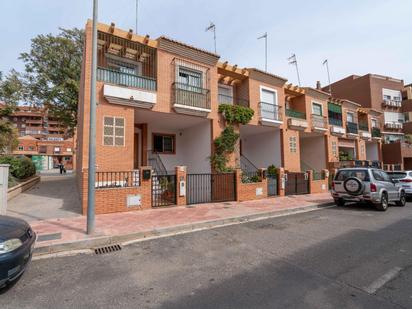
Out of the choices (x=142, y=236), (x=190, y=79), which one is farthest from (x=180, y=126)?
(x=142, y=236)

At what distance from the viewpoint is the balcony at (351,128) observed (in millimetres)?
23197

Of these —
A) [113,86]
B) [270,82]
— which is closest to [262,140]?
[270,82]

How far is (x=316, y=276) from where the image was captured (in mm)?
3916

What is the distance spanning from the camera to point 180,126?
1537 cm

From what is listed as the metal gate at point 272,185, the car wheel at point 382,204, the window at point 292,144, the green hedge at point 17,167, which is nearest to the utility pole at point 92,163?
the green hedge at point 17,167

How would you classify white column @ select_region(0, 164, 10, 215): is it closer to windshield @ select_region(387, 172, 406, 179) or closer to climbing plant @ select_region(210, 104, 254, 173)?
climbing plant @ select_region(210, 104, 254, 173)

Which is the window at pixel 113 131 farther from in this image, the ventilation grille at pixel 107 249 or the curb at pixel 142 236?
the ventilation grille at pixel 107 249

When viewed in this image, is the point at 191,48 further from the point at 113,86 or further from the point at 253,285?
the point at 253,285

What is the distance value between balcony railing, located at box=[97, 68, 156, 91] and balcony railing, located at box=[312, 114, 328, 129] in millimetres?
14303

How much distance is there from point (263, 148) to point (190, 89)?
8413 mm

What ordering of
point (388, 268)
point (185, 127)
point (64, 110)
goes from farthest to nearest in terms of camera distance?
point (64, 110) → point (185, 127) → point (388, 268)

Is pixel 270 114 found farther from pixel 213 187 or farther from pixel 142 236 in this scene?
pixel 142 236

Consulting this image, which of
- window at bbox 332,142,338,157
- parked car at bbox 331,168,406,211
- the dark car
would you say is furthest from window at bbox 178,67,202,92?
window at bbox 332,142,338,157

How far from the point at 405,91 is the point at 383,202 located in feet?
115
